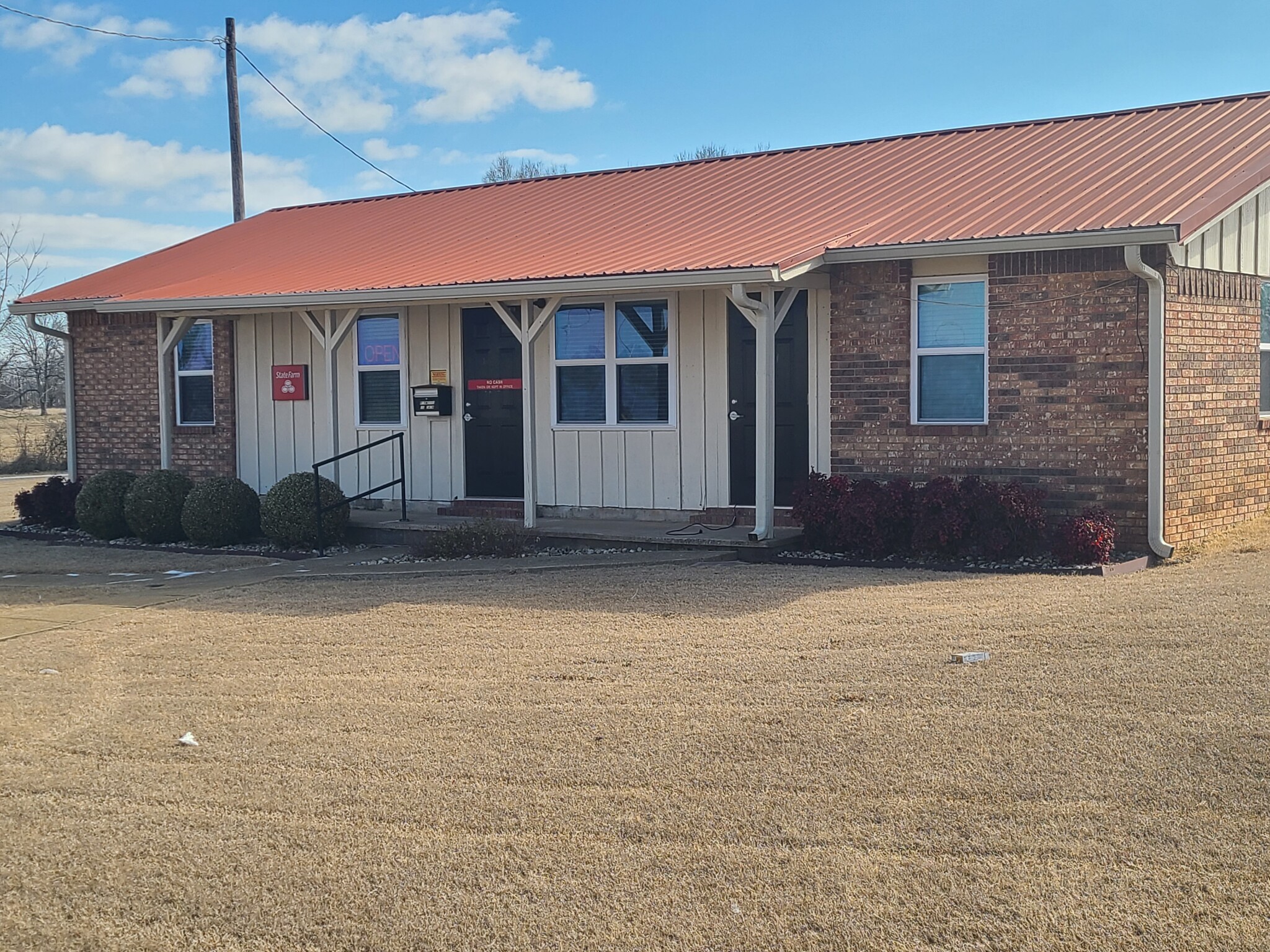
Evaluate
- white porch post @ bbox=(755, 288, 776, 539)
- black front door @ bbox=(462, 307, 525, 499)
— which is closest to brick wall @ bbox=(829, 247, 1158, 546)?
white porch post @ bbox=(755, 288, 776, 539)

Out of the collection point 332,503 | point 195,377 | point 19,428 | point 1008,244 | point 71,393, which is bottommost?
point 332,503

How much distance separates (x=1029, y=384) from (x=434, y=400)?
6.61m

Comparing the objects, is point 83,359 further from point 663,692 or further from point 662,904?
point 662,904

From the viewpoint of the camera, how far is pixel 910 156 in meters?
15.0

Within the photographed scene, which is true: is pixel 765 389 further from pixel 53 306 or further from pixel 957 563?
pixel 53 306

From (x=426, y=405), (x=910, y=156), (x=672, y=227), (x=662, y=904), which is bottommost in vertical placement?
(x=662, y=904)

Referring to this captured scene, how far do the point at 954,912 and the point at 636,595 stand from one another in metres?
5.81

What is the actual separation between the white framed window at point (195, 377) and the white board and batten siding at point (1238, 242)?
11362mm

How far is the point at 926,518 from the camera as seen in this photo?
10.9 metres

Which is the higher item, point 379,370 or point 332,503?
point 379,370

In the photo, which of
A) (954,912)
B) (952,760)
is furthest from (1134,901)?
(952,760)

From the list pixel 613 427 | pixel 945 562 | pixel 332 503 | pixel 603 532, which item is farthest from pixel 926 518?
pixel 332 503

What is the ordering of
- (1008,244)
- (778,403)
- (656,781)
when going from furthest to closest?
(778,403) < (1008,244) < (656,781)

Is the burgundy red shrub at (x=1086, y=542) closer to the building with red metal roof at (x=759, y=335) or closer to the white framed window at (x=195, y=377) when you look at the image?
the building with red metal roof at (x=759, y=335)
